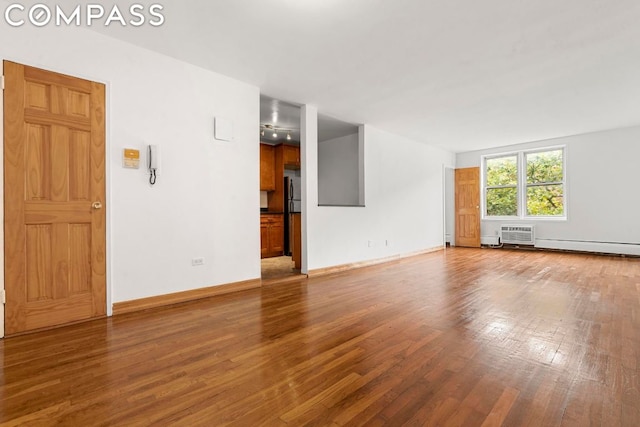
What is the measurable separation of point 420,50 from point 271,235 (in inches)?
185

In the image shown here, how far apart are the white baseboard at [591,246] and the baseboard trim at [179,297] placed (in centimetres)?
691

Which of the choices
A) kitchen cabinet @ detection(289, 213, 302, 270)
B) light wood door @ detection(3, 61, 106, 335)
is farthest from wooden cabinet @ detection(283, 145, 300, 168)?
light wood door @ detection(3, 61, 106, 335)

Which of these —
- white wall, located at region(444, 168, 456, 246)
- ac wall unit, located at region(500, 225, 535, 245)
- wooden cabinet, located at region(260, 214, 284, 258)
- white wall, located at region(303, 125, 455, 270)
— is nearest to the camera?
white wall, located at region(303, 125, 455, 270)

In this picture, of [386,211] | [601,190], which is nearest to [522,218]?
[601,190]

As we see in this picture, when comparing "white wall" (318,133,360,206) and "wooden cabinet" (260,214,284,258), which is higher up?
"white wall" (318,133,360,206)

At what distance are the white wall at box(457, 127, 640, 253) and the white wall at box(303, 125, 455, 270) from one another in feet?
8.42

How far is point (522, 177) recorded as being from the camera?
7.66 m

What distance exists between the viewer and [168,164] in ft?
11.0

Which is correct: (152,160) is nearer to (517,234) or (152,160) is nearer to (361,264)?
A: (361,264)

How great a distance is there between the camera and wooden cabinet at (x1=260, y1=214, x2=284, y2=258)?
661 cm

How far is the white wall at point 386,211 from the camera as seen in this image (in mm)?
5035

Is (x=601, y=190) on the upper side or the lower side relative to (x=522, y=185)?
lower

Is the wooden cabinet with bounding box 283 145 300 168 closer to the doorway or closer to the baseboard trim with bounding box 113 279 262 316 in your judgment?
the doorway

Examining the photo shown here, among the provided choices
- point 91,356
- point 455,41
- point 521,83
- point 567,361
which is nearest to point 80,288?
point 91,356
